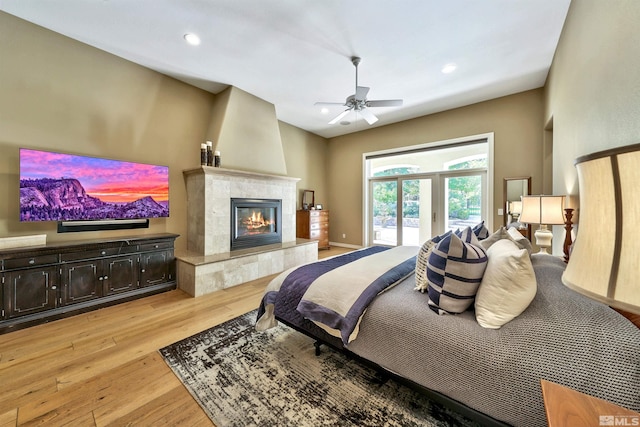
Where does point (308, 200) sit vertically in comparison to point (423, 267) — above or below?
above

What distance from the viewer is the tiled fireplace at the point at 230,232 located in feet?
11.3

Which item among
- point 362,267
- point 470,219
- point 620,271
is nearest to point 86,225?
point 362,267

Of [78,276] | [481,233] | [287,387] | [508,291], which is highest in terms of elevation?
[481,233]

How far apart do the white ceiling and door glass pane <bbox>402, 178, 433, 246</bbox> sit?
2.10 m

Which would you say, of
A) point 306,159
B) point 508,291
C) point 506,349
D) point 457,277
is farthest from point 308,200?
point 506,349

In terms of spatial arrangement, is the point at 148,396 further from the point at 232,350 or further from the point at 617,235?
the point at 617,235

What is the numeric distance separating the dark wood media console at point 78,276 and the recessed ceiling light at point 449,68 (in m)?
4.56

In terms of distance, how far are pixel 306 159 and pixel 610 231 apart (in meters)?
6.15

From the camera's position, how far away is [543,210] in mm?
2432

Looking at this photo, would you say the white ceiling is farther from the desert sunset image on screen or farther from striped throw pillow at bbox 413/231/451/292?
striped throw pillow at bbox 413/231/451/292

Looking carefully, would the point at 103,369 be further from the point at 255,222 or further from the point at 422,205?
the point at 422,205

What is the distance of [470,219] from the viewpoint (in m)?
5.02

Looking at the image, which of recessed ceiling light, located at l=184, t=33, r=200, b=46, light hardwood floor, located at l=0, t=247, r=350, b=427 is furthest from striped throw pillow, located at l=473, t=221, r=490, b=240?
recessed ceiling light, located at l=184, t=33, r=200, b=46

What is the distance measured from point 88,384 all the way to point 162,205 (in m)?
2.33
